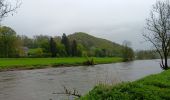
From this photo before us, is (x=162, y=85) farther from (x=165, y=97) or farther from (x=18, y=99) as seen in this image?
(x=18, y=99)

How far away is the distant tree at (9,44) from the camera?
95394mm

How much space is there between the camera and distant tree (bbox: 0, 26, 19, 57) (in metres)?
95.4

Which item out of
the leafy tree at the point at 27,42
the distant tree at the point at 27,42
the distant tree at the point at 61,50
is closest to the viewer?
the distant tree at the point at 61,50

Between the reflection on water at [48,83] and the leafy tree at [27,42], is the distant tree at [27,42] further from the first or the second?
the reflection on water at [48,83]

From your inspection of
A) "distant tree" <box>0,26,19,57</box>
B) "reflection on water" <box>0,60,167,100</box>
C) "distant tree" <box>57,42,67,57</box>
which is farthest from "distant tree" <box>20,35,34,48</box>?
"reflection on water" <box>0,60,167,100</box>

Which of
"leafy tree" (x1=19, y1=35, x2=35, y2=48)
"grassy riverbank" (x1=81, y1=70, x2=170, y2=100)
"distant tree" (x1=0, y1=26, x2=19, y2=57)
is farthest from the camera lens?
"leafy tree" (x1=19, y1=35, x2=35, y2=48)

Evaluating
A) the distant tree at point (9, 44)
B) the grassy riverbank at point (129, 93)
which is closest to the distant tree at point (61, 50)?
the distant tree at point (9, 44)

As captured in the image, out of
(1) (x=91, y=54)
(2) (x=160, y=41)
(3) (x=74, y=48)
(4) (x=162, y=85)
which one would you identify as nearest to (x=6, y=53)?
(3) (x=74, y=48)

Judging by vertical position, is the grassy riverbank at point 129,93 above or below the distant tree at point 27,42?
below

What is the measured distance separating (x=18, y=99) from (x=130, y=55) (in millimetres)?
114161

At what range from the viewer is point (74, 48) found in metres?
Answer: 131

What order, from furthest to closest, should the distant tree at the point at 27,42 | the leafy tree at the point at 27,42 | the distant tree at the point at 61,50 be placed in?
the distant tree at the point at 27,42 → the leafy tree at the point at 27,42 → the distant tree at the point at 61,50

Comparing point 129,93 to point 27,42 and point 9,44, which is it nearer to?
point 9,44

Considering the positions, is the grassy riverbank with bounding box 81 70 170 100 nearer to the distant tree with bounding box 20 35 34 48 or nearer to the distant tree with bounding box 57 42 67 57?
the distant tree with bounding box 57 42 67 57
